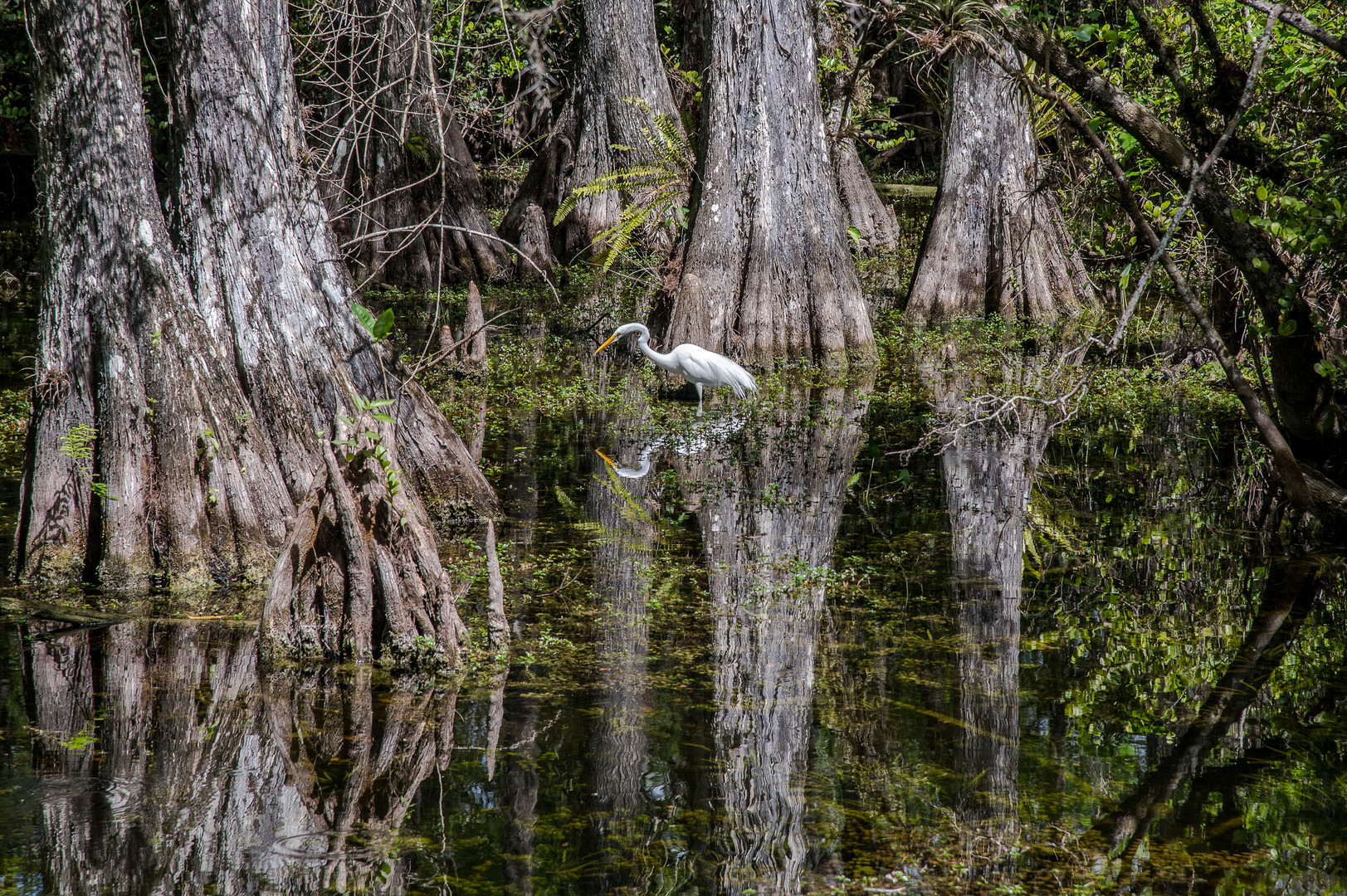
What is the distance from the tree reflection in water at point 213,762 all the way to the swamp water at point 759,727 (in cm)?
1

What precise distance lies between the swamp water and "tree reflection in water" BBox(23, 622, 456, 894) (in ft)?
0.04

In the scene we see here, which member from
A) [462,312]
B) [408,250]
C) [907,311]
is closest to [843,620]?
[907,311]

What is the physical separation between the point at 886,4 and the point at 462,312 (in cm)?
797

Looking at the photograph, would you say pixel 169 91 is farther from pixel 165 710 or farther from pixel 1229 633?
pixel 1229 633

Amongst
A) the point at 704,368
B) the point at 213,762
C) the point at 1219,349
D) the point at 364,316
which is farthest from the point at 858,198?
the point at 213,762

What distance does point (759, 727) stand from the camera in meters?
4.11

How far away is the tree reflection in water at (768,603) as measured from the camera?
11.3 ft

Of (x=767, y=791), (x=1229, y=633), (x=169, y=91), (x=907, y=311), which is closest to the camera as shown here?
(x=767, y=791)

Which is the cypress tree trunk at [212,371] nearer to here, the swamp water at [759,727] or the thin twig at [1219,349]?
the swamp water at [759,727]

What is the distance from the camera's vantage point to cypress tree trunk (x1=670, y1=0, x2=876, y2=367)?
10.6m

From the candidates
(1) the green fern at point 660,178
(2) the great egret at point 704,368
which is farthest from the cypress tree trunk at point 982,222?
(2) the great egret at point 704,368

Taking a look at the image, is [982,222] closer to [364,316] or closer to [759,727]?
[364,316]

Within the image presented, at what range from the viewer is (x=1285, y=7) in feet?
16.4

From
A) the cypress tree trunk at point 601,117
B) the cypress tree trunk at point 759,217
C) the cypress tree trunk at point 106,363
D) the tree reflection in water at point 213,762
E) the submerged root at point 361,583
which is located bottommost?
the tree reflection in water at point 213,762
